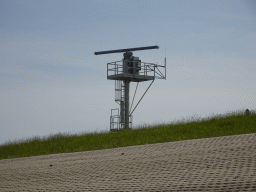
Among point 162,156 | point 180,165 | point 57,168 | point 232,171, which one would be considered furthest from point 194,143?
point 57,168

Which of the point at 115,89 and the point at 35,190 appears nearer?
the point at 35,190

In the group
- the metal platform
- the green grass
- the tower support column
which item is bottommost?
the green grass

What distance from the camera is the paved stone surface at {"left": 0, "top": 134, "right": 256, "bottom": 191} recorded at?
512cm

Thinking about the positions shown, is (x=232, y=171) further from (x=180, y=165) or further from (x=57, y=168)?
(x=57, y=168)

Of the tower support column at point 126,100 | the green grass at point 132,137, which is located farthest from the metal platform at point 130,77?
the green grass at point 132,137

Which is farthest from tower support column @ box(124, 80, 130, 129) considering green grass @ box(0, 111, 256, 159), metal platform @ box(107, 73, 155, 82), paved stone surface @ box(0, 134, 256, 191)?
paved stone surface @ box(0, 134, 256, 191)

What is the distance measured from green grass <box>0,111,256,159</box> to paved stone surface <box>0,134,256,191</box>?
5.92 m

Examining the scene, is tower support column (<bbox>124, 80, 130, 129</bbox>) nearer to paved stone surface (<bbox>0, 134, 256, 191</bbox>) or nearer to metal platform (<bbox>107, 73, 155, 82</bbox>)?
metal platform (<bbox>107, 73, 155, 82</bbox>)

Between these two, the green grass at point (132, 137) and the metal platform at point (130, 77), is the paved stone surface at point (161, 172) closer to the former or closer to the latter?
the green grass at point (132, 137)

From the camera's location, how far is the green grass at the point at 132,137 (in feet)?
48.2

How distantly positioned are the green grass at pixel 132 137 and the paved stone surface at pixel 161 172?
5920mm

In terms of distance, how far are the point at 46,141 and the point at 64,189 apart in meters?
14.8

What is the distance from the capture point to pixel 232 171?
5.43m

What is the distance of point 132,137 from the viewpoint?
16.5 metres
